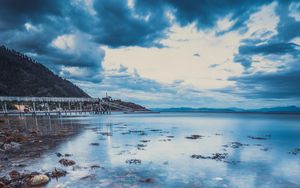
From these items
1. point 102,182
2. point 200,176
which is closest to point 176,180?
point 200,176

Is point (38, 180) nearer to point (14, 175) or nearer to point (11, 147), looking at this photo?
point (14, 175)

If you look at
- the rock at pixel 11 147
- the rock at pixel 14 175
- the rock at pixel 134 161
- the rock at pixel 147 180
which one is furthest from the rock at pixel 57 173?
the rock at pixel 11 147

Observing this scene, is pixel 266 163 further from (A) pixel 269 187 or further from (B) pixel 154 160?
(B) pixel 154 160

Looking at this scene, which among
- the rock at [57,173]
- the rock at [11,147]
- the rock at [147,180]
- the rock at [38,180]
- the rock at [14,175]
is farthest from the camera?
the rock at [11,147]

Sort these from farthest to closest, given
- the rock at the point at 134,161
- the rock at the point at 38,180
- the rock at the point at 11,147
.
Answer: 1. the rock at the point at 11,147
2. the rock at the point at 134,161
3. the rock at the point at 38,180

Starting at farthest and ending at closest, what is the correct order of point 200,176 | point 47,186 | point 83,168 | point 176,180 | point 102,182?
point 83,168, point 200,176, point 176,180, point 102,182, point 47,186

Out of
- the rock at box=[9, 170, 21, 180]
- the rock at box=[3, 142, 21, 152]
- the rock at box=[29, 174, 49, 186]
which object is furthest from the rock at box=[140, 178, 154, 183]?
the rock at box=[3, 142, 21, 152]

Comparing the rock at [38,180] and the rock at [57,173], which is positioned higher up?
the rock at [38,180]

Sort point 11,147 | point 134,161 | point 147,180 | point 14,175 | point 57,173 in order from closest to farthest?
point 14,175 < point 147,180 < point 57,173 < point 134,161 < point 11,147

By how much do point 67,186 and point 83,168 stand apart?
436 centimetres

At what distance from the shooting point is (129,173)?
16.7 meters

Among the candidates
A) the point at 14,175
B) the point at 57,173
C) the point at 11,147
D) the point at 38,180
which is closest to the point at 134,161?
the point at 57,173

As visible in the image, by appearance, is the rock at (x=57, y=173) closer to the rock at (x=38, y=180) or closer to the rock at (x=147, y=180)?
the rock at (x=38, y=180)

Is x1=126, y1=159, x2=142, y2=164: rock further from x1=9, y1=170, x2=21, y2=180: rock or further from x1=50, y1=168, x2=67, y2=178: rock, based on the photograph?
x1=9, y1=170, x2=21, y2=180: rock
